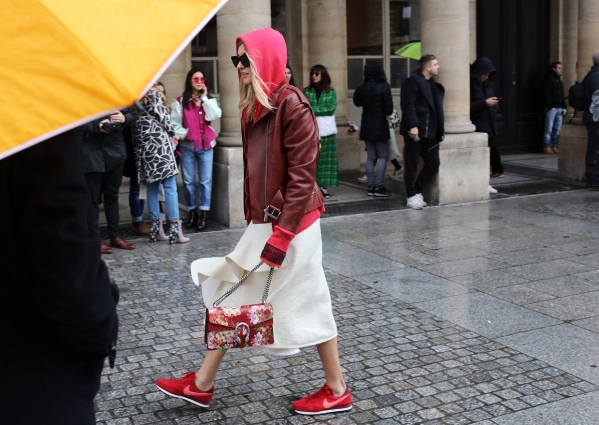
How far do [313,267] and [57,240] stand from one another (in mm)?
2213

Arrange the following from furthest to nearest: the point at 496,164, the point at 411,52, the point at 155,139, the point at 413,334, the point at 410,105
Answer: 1. the point at 496,164
2. the point at 411,52
3. the point at 410,105
4. the point at 155,139
5. the point at 413,334

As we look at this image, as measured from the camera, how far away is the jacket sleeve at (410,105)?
990 cm

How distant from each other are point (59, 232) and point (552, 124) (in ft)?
49.6

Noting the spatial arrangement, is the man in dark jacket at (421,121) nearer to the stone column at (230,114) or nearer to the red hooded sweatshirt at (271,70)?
the stone column at (230,114)

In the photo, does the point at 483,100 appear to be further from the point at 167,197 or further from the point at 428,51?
the point at 167,197

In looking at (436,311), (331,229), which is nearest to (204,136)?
(331,229)

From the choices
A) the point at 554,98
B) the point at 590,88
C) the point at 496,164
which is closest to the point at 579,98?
the point at 590,88

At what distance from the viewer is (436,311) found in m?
5.95

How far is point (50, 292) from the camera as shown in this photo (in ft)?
6.71

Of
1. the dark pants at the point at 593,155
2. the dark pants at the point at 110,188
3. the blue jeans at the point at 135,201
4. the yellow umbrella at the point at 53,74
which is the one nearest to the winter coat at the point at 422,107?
the dark pants at the point at 593,155

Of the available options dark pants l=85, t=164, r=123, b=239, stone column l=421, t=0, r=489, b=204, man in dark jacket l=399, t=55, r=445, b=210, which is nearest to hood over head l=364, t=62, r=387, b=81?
stone column l=421, t=0, r=489, b=204

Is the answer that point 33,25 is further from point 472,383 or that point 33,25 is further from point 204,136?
point 204,136

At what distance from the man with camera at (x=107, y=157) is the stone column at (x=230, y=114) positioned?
4.39 feet

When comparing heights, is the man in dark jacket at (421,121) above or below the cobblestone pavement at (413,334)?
above
